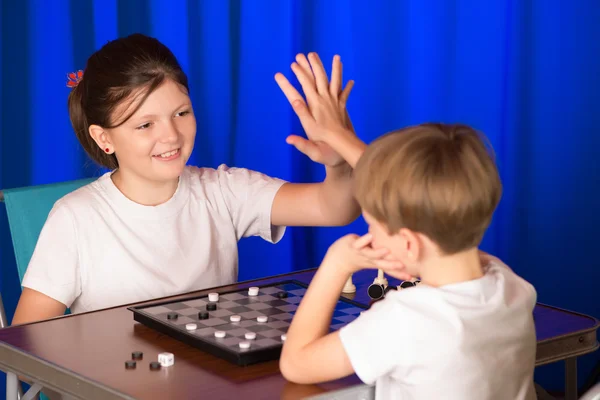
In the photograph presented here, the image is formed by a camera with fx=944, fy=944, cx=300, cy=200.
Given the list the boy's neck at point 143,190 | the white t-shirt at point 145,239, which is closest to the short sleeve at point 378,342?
the white t-shirt at point 145,239

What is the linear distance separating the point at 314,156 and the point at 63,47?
166 cm

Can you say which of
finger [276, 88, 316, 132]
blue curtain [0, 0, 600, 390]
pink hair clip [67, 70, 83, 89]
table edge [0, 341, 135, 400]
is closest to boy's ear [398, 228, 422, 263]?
table edge [0, 341, 135, 400]

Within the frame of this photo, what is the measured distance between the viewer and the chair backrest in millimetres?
2475

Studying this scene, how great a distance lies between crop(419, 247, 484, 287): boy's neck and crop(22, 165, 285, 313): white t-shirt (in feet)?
3.06

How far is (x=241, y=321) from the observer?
A: 1.80m

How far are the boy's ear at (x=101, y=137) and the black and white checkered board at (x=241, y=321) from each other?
1.85 ft

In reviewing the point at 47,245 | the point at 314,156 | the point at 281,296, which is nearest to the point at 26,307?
the point at 47,245

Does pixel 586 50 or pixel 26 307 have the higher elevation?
pixel 586 50

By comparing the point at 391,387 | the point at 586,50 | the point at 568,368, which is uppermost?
the point at 586,50

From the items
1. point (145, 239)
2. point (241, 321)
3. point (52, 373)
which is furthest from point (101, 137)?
point (52, 373)

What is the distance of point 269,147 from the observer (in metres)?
3.54

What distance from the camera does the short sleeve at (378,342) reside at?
4.66ft

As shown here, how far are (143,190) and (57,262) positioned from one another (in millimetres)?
291

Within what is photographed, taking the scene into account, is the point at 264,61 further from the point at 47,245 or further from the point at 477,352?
the point at 477,352
